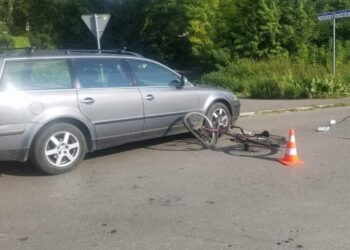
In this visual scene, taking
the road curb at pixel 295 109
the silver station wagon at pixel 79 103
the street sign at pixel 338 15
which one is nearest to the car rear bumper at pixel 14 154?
the silver station wagon at pixel 79 103

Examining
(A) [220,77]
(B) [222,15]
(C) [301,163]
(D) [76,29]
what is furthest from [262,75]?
(D) [76,29]

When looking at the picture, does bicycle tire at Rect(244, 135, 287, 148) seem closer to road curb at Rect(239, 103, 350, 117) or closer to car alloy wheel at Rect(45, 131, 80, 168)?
car alloy wheel at Rect(45, 131, 80, 168)

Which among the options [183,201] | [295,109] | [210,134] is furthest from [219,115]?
[295,109]

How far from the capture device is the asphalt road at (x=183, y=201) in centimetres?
466

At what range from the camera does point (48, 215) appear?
534cm

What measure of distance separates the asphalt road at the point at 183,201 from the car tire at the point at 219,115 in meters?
0.76

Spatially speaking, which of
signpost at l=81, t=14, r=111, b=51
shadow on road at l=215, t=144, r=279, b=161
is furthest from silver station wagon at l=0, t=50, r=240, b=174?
signpost at l=81, t=14, r=111, b=51

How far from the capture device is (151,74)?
8.23 m

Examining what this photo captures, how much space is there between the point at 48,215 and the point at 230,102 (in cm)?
473

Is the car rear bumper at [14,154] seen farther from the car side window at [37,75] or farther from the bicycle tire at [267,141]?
the bicycle tire at [267,141]

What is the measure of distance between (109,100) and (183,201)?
2.30 m

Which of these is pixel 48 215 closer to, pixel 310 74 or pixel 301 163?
pixel 301 163

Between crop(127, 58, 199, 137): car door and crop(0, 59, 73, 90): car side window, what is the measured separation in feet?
3.79

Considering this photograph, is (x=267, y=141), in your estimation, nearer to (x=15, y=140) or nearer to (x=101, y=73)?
(x=101, y=73)
